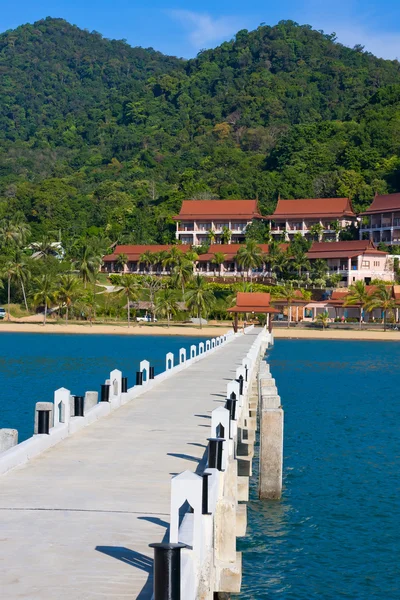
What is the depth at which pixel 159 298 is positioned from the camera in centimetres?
10081

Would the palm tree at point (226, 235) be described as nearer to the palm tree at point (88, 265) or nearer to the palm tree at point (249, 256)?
the palm tree at point (249, 256)

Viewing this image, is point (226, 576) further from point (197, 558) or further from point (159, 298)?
point (159, 298)

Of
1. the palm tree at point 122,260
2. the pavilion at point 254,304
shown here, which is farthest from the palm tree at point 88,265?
the pavilion at point 254,304

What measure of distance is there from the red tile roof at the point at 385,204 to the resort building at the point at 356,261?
11337 mm

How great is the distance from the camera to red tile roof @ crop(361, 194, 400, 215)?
12044 cm

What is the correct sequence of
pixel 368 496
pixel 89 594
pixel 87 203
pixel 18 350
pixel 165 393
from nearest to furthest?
pixel 89 594
pixel 368 496
pixel 165 393
pixel 18 350
pixel 87 203

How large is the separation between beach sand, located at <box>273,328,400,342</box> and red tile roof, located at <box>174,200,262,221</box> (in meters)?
39.2

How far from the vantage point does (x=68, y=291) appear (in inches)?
3703

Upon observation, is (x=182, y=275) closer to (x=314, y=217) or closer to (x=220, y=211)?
(x=220, y=211)

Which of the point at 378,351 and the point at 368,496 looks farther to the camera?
the point at 378,351

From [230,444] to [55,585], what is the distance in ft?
20.8

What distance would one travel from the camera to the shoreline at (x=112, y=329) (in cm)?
9138

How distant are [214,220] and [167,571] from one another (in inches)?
4890

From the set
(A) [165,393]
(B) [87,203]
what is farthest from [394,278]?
(A) [165,393]
